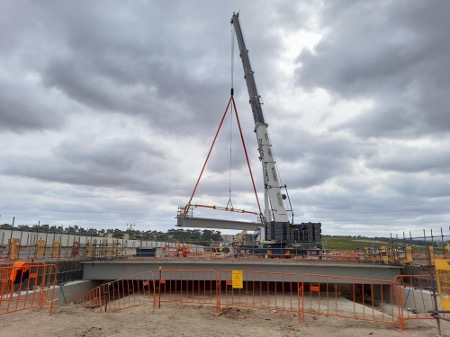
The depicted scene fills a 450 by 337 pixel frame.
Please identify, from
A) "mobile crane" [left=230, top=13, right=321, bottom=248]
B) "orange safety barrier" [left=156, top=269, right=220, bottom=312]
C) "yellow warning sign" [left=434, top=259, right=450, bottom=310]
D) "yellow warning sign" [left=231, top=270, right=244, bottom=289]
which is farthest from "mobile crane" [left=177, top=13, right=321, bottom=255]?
"yellow warning sign" [left=434, top=259, right=450, bottom=310]

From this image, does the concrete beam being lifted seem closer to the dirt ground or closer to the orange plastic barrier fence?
the orange plastic barrier fence

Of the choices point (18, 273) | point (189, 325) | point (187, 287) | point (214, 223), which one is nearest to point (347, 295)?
point (187, 287)

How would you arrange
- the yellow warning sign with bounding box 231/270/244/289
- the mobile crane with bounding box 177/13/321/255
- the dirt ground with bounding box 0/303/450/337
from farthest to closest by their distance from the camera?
1. the mobile crane with bounding box 177/13/321/255
2. the yellow warning sign with bounding box 231/270/244/289
3. the dirt ground with bounding box 0/303/450/337

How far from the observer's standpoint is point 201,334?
836 cm

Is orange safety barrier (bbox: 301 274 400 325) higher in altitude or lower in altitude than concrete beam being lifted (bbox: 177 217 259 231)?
lower

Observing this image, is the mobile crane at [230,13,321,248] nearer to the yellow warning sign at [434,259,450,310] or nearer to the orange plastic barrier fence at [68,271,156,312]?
the orange plastic barrier fence at [68,271,156,312]

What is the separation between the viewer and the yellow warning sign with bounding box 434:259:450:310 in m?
8.59

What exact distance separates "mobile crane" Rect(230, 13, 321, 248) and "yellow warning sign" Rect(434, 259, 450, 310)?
52.9 ft

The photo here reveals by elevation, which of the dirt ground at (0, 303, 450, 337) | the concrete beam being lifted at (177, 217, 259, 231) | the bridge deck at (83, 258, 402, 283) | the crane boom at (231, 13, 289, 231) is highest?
the crane boom at (231, 13, 289, 231)

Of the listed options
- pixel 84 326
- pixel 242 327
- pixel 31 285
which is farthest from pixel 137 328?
pixel 31 285

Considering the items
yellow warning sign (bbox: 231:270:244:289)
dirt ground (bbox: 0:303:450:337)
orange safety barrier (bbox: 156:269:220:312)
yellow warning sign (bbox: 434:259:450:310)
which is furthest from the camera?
orange safety barrier (bbox: 156:269:220:312)

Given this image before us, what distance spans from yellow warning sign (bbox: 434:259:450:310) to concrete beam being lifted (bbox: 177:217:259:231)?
24376 mm

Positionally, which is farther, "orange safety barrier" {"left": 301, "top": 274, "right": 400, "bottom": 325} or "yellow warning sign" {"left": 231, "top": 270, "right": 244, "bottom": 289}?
"orange safety barrier" {"left": 301, "top": 274, "right": 400, "bottom": 325}

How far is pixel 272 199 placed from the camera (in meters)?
26.1
